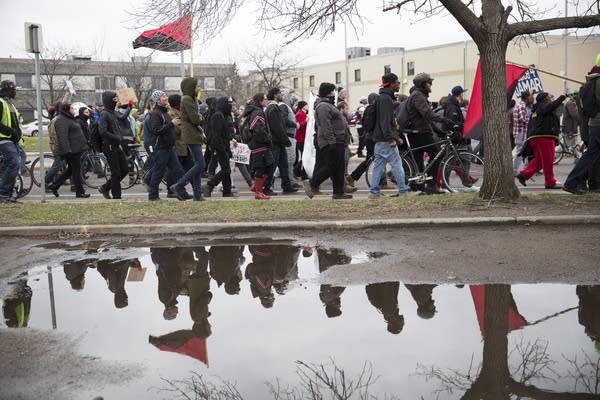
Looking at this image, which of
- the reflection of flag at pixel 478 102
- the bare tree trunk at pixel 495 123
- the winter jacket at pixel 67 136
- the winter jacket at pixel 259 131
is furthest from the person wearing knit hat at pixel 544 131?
the winter jacket at pixel 67 136

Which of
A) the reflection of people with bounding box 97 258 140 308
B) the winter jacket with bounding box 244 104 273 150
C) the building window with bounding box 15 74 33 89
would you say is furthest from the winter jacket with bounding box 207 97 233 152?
the building window with bounding box 15 74 33 89

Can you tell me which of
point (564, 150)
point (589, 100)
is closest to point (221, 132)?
point (589, 100)

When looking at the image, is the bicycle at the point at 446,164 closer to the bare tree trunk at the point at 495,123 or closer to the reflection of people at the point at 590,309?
the bare tree trunk at the point at 495,123

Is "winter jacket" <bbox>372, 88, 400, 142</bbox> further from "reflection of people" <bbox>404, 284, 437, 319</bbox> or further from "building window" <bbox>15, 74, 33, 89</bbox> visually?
"building window" <bbox>15, 74, 33, 89</bbox>

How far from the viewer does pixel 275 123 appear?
1198 cm

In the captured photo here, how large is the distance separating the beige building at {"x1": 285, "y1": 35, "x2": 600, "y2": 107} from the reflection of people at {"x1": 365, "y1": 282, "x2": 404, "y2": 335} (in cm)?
3551

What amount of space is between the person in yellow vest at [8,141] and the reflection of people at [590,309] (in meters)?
9.01

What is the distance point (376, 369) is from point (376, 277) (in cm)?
210

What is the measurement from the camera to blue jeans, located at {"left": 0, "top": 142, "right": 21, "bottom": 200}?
35.8 feet

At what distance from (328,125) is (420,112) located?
1.60 meters

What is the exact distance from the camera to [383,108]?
34.9 ft

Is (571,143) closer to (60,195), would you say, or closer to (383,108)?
(383,108)

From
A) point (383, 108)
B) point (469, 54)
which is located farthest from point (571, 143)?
point (469, 54)

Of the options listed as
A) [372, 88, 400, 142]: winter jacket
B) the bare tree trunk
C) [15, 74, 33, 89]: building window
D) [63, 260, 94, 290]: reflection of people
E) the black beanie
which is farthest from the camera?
[15, 74, 33, 89]: building window
